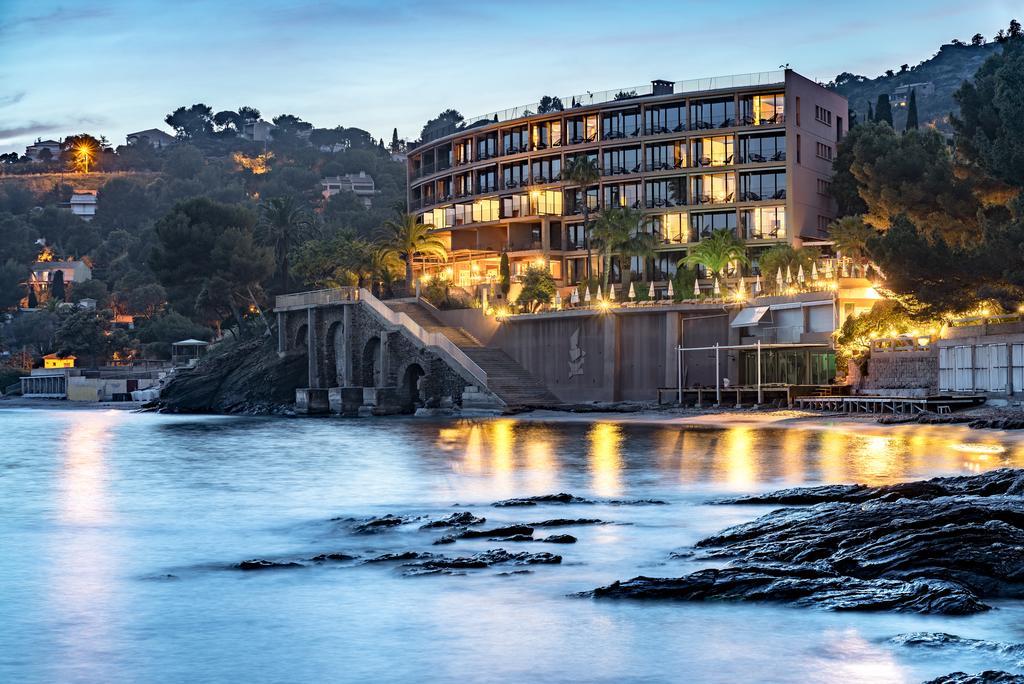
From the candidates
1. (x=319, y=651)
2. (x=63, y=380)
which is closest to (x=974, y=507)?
(x=319, y=651)

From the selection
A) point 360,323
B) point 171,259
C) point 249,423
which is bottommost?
point 249,423

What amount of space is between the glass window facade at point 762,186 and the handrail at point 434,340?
2619 cm

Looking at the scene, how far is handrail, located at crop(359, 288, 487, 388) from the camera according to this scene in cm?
7306

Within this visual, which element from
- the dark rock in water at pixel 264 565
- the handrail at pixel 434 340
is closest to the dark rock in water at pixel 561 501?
the dark rock in water at pixel 264 565

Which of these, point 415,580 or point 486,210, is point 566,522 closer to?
point 415,580

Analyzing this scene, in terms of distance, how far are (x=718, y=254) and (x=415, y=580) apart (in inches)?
2472

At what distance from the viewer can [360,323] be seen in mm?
83312

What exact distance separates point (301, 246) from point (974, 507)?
99781 millimetres

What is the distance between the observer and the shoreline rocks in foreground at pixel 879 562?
15.2 meters

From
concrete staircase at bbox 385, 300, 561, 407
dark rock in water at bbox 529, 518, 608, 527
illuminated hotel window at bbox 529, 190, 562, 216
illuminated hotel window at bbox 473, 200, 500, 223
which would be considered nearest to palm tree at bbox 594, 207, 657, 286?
concrete staircase at bbox 385, 300, 561, 407

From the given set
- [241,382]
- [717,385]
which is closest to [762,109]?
[717,385]

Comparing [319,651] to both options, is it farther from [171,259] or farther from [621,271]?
[171,259]

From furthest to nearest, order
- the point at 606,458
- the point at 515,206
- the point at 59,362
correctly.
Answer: the point at 59,362 < the point at 515,206 < the point at 606,458

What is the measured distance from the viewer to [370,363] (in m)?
83.6
